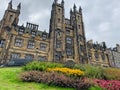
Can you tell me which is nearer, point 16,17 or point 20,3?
point 16,17

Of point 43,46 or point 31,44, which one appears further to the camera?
point 43,46

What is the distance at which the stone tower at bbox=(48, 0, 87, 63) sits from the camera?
1884 inches

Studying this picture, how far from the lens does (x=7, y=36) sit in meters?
44.2

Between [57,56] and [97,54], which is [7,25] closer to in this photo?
[57,56]

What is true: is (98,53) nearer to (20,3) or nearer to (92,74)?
(20,3)

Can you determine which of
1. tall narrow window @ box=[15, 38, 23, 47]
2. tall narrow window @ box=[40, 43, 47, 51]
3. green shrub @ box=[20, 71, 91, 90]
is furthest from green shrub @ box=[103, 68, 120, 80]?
tall narrow window @ box=[15, 38, 23, 47]

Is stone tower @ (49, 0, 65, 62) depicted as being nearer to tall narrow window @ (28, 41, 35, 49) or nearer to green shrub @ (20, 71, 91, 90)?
tall narrow window @ (28, 41, 35, 49)

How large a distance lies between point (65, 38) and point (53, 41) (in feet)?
14.5

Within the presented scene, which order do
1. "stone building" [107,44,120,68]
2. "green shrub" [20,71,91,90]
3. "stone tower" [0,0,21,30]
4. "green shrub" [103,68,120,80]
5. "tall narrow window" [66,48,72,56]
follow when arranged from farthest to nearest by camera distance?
"stone building" [107,44,120,68]
"tall narrow window" [66,48,72,56]
"stone tower" [0,0,21,30]
"green shrub" [103,68,120,80]
"green shrub" [20,71,91,90]

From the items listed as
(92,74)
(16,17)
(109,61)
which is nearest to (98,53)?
(109,61)

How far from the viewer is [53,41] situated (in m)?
48.6

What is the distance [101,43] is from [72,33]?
1362 cm

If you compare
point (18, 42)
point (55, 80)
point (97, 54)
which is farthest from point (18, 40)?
point (55, 80)

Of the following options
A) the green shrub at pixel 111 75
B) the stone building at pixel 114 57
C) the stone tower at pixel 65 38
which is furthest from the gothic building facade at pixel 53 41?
the green shrub at pixel 111 75
